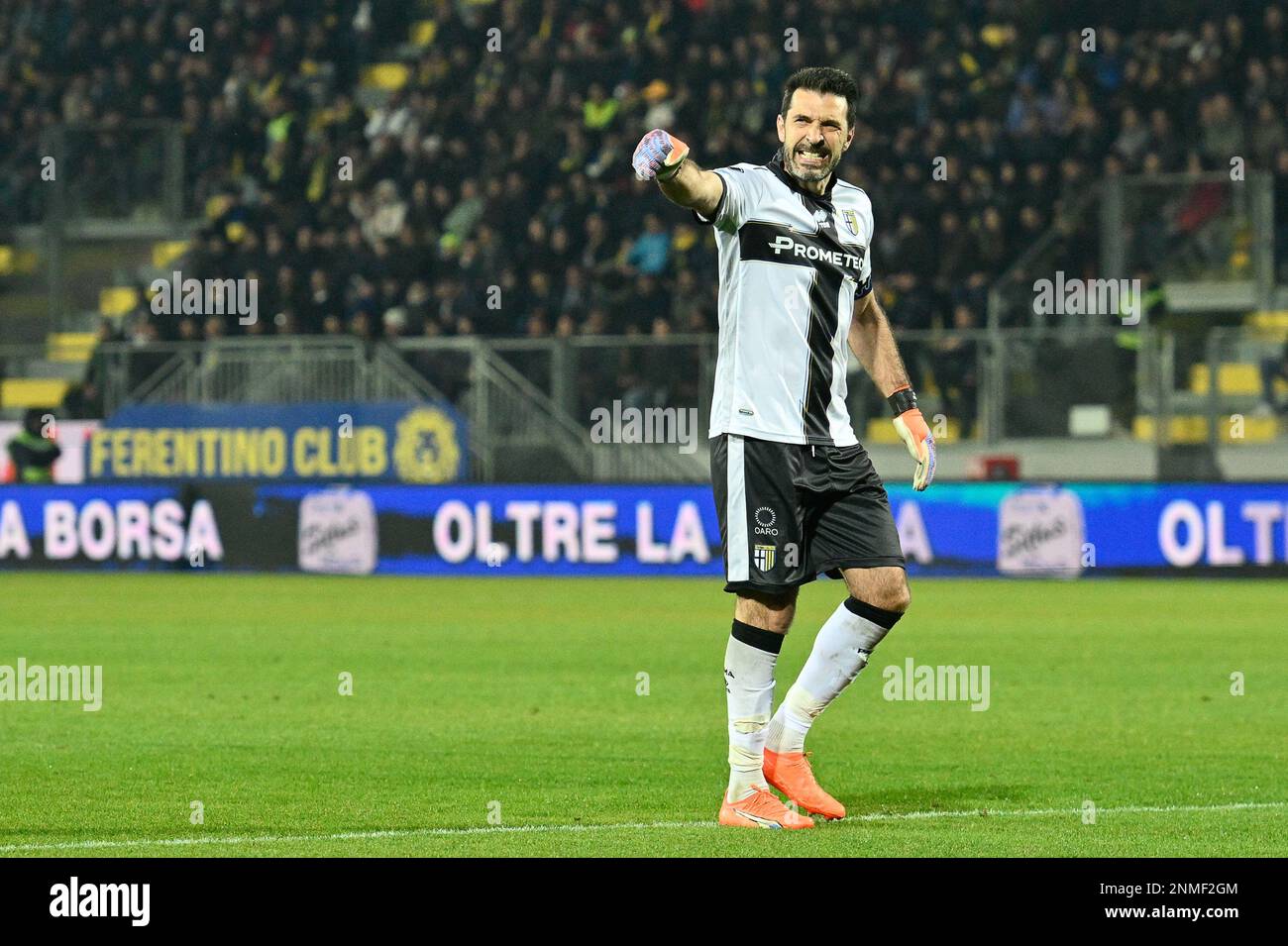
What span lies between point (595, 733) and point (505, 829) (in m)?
2.70

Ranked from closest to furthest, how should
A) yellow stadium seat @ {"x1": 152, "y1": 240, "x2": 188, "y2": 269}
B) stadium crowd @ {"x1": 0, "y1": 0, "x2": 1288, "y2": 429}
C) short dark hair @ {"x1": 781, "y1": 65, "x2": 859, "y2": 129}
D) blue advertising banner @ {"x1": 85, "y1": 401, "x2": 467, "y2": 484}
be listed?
1. short dark hair @ {"x1": 781, "y1": 65, "x2": 859, "y2": 129}
2. blue advertising banner @ {"x1": 85, "y1": 401, "x2": 467, "y2": 484}
3. stadium crowd @ {"x1": 0, "y1": 0, "x2": 1288, "y2": 429}
4. yellow stadium seat @ {"x1": 152, "y1": 240, "x2": 188, "y2": 269}

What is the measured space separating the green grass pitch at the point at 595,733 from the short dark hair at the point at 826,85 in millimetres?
2260

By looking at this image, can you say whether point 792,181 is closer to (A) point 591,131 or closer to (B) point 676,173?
(B) point 676,173

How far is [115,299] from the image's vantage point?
27922 millimetres

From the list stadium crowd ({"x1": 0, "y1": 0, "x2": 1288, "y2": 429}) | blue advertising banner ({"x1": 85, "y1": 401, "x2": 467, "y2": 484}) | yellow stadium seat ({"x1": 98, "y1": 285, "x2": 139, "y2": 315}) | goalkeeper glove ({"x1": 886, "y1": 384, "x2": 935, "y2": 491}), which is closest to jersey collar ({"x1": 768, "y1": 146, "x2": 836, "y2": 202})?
goalkeeper glove ({"x1": 886, "y1": 384, "x2": 935, "y2": 491})

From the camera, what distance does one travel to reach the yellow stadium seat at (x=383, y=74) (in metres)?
29.4

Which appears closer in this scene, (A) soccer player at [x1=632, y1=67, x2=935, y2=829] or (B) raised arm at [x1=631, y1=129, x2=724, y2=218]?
(B) raised arm at [x1=631, y1=129, x2=724, y2=218]

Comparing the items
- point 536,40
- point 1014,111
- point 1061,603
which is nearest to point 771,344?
point 1061,603

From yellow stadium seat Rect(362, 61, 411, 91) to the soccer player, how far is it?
76.0ft

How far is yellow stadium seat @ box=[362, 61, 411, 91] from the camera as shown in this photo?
29.4 meters

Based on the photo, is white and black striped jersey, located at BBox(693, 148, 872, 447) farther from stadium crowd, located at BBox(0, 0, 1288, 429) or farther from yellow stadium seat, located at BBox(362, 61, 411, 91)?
yellow stadium seat, located at BBox(362, 61, 411, 91)

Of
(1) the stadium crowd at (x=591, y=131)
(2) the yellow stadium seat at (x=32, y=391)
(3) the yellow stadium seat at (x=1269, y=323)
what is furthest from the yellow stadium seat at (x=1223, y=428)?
(2) the yellow stadium seat at (x=32, y=391)

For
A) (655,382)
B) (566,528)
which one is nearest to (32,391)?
(566,528)

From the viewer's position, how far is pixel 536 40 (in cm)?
2719
